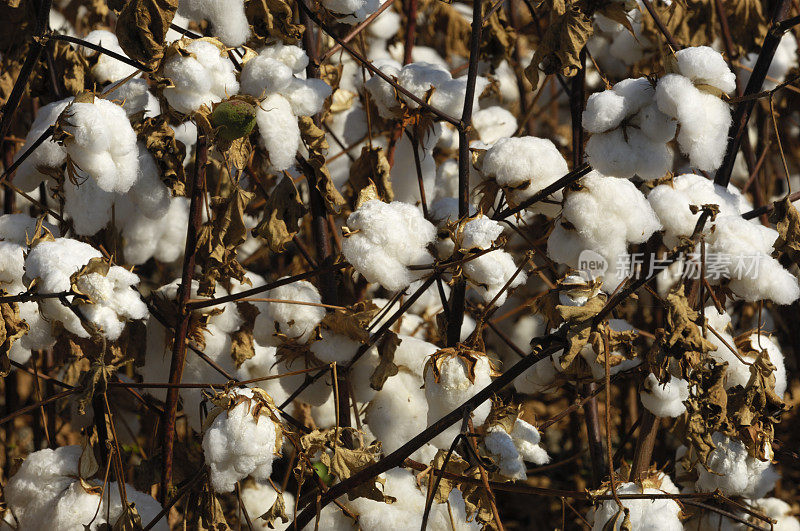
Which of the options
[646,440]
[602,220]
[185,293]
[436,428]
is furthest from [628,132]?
[185,293]

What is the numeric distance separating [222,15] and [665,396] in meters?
0.92

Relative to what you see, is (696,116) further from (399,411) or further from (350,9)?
(399,411)

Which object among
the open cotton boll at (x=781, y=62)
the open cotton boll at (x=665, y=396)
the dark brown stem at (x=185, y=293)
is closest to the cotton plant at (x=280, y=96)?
the dark brown stem at (x=185, y=293)

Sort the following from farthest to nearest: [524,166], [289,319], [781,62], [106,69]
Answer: [781,62] < [106,69] < [289,319] < [524,166]

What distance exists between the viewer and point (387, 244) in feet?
4.09

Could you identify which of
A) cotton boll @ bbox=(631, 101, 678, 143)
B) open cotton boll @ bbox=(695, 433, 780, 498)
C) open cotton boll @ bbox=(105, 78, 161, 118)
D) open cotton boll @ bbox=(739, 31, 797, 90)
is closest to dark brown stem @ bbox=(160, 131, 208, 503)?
open cotton boll @ bbox=(105, 78, 161, 118)

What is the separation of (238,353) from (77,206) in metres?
0.39

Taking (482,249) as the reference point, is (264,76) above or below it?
above

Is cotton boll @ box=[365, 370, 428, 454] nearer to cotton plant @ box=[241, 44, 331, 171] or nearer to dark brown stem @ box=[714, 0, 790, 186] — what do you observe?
cotton plant @ box=[241, 44, 331, 171]

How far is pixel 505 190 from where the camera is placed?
1364mm

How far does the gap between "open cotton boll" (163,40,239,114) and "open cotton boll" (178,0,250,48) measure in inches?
3.5

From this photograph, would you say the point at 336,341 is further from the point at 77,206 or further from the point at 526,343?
the point at 526,343

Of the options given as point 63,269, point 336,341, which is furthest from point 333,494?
point 63,269

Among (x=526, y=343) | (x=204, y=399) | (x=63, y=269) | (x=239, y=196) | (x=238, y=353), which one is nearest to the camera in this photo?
(x=63, y=269)
